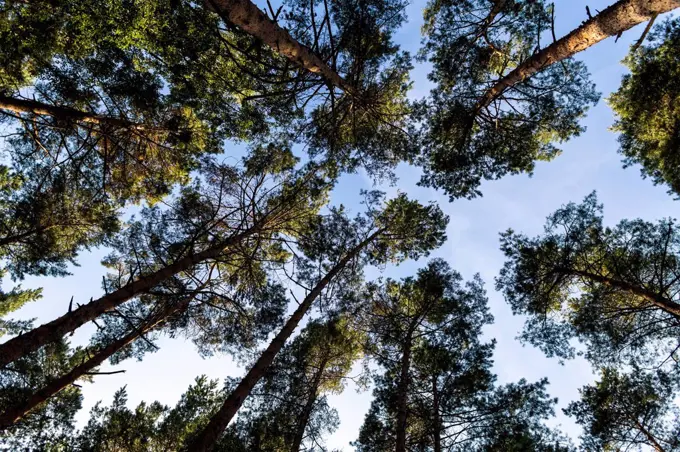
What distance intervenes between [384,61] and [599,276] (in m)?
8.93

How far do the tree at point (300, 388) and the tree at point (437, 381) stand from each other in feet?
5.89

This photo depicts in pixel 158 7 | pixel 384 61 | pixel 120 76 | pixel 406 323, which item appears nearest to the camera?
pixel 158 7

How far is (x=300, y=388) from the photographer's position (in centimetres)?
1292

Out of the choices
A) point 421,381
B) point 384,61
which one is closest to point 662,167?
point 384,61

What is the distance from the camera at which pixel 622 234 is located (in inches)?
428

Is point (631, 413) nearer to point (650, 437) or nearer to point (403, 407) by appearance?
point (650, 437)

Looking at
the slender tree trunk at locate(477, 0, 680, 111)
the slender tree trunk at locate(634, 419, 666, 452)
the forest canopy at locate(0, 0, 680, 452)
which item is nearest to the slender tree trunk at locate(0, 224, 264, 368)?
the forest canopy at locate(0, 0, 680, 452)

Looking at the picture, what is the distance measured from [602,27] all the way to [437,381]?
1042 cm

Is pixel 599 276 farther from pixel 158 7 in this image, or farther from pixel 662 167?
pixel 158 7

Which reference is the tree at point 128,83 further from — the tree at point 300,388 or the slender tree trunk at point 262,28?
the tree at point 300,388

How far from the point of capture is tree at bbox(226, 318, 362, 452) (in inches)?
427

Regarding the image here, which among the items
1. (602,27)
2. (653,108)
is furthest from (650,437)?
(602,27)

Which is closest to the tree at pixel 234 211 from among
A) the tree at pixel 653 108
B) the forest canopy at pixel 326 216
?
the forest canopy at pixel 326 216

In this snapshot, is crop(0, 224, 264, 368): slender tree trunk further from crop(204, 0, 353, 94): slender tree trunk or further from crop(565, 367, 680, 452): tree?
crop(565, 367, 680, 452): tree
